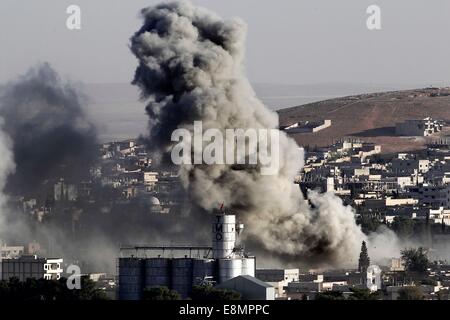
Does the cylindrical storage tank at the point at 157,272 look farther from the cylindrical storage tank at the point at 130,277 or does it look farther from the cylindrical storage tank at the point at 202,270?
the cylindrical storage tank at the point at 202,270

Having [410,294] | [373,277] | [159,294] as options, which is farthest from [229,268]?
[373,277]

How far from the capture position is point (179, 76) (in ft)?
327

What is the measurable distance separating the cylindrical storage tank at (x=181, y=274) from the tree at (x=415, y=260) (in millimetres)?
19135

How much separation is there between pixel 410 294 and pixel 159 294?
9.98m

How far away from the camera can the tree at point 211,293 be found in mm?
81188

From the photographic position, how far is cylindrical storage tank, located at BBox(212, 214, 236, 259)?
9306cm

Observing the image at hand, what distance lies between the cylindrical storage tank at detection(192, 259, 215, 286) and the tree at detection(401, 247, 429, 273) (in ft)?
63.9

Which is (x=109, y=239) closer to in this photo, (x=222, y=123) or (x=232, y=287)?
(x=222, y=123)

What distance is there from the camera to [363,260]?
342 ft

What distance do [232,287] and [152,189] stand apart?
63183 mm

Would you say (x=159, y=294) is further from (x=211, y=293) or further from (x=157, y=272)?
(x=157, y=272)

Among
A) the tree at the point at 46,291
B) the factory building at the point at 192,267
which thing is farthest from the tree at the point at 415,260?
the tree at the point at 46,291
